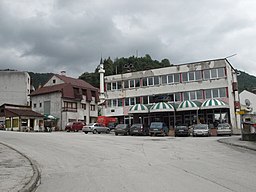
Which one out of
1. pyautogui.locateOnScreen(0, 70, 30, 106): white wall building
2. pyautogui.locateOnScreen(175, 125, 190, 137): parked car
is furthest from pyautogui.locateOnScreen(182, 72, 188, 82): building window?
pyautogui.locateOnScreen(0, 70, 30, 106): white wall building

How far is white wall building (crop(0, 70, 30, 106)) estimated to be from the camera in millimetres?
74438

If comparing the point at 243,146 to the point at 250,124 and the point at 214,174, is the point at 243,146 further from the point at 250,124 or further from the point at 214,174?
the point at 214,174

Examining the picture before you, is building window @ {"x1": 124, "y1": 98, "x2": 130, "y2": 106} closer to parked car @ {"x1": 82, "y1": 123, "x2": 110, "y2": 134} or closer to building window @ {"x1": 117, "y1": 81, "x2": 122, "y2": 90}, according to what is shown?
building window @ {"x1": 117, "y1": 81, "x2": 122, "y2": 90}

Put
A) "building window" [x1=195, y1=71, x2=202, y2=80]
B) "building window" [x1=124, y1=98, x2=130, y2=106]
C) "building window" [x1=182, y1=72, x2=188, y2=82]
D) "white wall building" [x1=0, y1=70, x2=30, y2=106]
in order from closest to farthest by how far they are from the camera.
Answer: "building window" [x1=195, y1=71, x2=202, y2=80]
"building window" [x1=182, y1=72, x2=188, y2=82]
"building window" [x1=124, y1=98, x2=130, y2=106]
"white wall building" [x1=0, y1=70, x2=30, y2=106]

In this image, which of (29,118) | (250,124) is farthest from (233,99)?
(29,118)

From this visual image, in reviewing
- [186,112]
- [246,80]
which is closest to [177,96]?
[186,112]

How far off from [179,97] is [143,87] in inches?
255

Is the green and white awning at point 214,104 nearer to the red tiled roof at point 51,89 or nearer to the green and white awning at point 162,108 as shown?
the green and white awning at point 162,108

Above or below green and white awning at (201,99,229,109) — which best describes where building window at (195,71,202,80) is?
above

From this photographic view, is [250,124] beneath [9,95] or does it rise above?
beneath

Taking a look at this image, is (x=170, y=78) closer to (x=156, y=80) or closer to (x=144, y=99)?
(x=156, y=80)

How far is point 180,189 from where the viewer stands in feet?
25.7

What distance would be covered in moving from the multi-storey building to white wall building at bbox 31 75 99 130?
11909 mm

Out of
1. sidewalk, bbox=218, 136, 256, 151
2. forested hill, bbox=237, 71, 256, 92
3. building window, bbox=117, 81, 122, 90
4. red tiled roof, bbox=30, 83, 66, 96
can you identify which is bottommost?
sidewalk, bbox=218, 136, 256, 151
